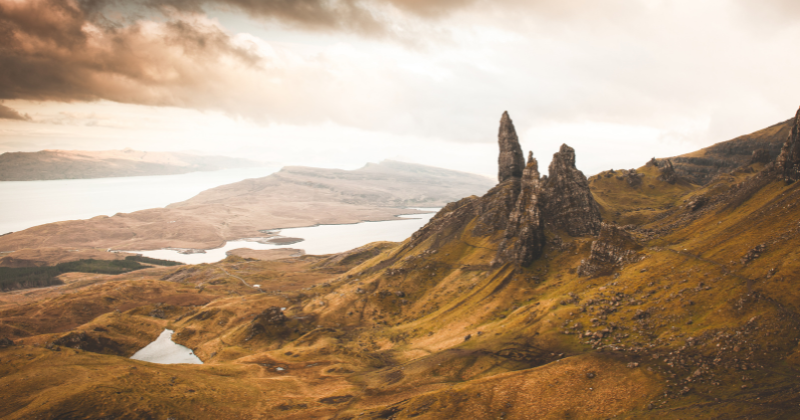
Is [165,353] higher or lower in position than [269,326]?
lower

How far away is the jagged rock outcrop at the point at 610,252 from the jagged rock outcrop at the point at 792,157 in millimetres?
30739

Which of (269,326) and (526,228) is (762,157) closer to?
(526,228)

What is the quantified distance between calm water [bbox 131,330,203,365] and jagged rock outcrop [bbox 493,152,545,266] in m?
123

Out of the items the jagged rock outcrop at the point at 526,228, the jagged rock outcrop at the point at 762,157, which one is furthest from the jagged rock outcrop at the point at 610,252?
the jagged rock outcrop at the point at 762,157

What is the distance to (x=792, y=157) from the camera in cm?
7406

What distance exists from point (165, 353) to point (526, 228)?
150 metres

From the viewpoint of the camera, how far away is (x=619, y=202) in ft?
616

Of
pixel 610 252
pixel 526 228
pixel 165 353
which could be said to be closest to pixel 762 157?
pixel 526 228

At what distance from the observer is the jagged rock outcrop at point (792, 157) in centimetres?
7250

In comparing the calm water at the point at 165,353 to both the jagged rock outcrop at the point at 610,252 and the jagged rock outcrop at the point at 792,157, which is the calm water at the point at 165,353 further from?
the jagged rock outcrop at the point at 792,157

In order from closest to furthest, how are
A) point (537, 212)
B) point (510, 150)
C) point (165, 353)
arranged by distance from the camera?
point (537, 212), point (165, 353), point (510, 150)

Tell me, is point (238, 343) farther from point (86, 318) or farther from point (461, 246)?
point (461, 246)

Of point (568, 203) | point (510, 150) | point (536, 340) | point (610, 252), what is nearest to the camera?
point (536, 340)

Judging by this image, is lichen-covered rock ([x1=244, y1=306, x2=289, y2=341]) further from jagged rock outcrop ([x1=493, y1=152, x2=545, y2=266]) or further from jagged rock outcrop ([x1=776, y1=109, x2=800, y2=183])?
jagged rock outcrop ([x1=776, y1=109, x2=800, y2=183])
